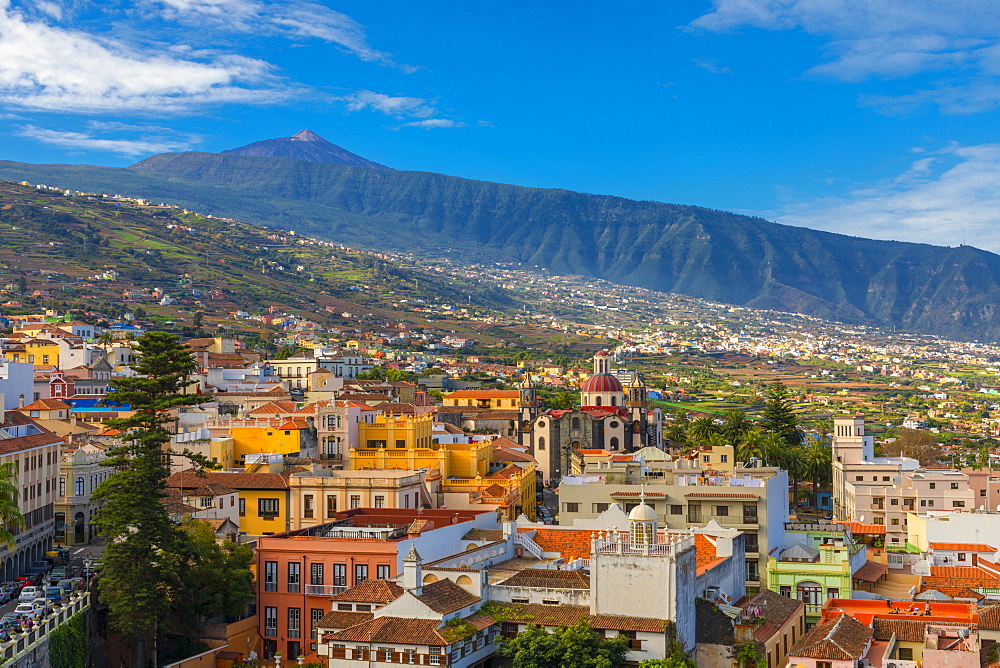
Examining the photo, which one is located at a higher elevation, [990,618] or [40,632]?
[40,632]

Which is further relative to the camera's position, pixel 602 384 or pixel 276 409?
pixel 602 384

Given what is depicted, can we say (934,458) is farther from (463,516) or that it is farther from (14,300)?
(14,300)

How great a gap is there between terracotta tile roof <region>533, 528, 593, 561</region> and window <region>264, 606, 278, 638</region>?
1070 cm

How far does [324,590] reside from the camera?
43719mm

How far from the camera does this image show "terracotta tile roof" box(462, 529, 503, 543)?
155 ft

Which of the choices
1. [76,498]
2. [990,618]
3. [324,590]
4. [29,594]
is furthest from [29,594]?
[990,618]

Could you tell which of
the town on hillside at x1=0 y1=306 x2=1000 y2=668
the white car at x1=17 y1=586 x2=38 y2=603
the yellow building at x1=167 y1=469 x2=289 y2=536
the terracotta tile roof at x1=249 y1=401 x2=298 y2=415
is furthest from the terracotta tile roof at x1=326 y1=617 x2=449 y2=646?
the terracotta tile roof at x1=249 y1=401 x2=298 y2=415

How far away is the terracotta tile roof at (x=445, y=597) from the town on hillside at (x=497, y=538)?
13 cm

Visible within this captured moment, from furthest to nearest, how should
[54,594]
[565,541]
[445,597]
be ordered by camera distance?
[565,541] → [54,594] → [445,597]

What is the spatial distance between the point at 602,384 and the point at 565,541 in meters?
56.8

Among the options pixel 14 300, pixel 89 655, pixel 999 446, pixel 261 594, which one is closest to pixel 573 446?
pixel 261 594

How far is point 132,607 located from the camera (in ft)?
133

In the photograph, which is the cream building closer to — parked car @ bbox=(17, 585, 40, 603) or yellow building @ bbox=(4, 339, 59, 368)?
parked car @ bbox=(17, 585, 40, 603)

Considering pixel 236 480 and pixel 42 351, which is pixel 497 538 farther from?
pixel 42 351
